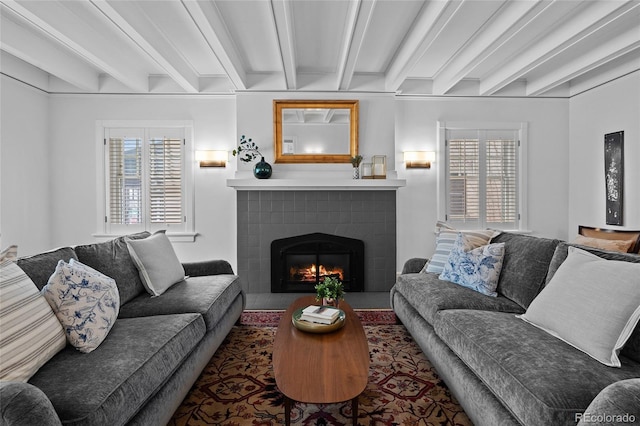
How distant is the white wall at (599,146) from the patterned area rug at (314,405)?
3374 mm

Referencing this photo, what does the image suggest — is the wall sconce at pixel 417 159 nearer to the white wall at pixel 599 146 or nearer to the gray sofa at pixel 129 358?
the white wall at pixel 599 146

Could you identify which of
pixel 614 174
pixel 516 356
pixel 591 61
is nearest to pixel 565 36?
pixel 591 61

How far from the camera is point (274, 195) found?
4.18 meters

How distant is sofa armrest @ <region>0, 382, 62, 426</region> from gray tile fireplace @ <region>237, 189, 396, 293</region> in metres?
3.17

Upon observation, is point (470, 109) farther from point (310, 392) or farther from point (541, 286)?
point (310, 392)

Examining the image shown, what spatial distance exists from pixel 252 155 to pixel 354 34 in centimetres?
195

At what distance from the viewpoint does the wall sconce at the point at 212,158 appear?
4.37 m

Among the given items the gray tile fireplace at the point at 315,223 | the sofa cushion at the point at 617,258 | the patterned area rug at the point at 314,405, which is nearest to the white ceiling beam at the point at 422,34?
the gray tile fireplace at the point at 315,223

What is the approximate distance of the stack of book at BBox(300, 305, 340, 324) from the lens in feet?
6.40

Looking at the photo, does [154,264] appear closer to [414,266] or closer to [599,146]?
[414,266]

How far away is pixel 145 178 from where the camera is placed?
4.43 meters

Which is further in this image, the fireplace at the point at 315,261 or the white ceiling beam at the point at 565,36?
the fireplace at the point at 315,261

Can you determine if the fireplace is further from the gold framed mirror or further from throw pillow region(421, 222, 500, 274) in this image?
throw pillow region(421, 222, 500, 274)

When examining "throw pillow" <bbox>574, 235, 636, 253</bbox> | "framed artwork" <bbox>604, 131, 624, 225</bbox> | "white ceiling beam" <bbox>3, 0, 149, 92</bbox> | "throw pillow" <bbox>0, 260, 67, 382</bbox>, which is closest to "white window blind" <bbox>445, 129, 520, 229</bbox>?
"framed artwork" <bbox>604, 131, 624, 225</bbox>
